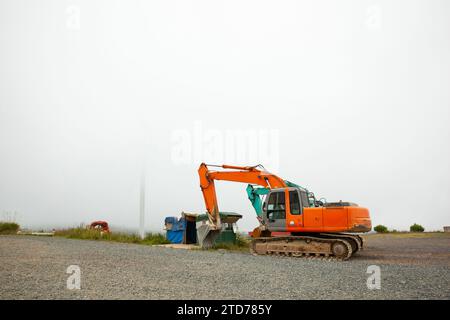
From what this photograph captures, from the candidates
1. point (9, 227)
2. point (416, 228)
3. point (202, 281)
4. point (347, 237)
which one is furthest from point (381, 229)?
point (9, 227)

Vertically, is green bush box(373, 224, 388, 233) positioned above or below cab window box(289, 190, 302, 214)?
below

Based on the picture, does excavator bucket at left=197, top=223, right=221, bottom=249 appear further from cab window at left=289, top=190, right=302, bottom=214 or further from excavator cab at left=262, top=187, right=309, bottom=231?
cab window at left=289, top=190, right=302, bottom=214

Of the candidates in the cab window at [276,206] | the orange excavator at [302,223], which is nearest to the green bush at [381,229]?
the orange excavator at [302,223]

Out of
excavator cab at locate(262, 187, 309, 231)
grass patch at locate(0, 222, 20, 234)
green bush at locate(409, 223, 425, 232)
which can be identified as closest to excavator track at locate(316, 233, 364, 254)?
excavator cab at locate(262, 187, 309, 231)

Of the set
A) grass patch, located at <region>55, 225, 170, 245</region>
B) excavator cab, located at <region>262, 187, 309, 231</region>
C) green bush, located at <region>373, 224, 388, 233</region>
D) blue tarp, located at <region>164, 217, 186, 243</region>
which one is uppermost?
excavator cab, located at <region>262, 187, 309, 231</region>

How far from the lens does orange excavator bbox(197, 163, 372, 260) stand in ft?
43.5

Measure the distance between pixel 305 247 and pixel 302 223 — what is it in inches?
40.2

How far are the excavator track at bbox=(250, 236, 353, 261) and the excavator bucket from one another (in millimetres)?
3182

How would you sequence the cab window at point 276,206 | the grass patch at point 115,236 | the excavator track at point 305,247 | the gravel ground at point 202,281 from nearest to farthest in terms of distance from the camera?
the gravel ground at point 202,281
the excavator track at point 305,247
the cab window at point 276,206
the grass patch at point 115,236

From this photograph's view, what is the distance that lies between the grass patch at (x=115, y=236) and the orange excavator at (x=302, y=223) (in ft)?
26.1

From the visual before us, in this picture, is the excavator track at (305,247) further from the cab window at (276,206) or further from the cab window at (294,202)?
the cab window at (294,202)

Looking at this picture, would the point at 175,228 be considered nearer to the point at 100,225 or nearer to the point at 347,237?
the point at 100,225

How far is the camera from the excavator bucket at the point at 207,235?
1744 cm
